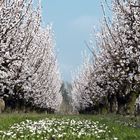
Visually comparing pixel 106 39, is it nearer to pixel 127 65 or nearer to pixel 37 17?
pixel 127 65

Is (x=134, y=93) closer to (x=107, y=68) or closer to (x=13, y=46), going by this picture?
(x=107, y=68)

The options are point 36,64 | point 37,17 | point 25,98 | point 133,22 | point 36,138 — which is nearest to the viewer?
point 36,138

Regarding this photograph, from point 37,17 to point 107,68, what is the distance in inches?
467

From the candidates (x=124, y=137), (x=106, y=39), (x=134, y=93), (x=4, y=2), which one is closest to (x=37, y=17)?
(x=4, y=2)

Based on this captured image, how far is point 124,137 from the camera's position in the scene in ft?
46.4

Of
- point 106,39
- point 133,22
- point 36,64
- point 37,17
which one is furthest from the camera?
point 36,64

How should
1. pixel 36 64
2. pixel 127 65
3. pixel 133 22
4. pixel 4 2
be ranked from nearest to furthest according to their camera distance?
pixel 4 2, pixel 133 22, pixel 127 65, pixel 36 64

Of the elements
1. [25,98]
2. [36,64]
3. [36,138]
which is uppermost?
[36,64]

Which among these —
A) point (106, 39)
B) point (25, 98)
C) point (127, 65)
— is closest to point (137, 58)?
point (127, 65)

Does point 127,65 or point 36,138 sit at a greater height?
point 127,65

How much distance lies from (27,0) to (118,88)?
20.1 meters

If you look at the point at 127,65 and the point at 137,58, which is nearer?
the point at 137,58

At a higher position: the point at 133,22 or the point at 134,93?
the point at 133,22

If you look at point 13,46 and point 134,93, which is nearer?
point 13,46
